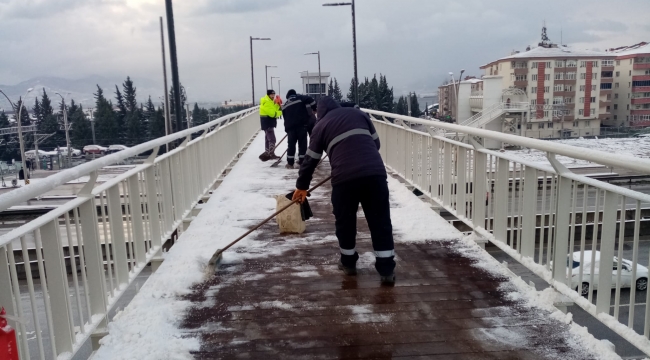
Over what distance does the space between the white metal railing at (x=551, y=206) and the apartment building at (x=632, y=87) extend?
50.7 meters

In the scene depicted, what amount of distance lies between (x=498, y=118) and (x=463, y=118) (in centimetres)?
650

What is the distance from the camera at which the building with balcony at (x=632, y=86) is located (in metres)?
50.1

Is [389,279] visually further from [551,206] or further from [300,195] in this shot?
[551,206]

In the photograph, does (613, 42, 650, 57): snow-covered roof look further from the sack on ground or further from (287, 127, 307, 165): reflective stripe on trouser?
the sack on ground

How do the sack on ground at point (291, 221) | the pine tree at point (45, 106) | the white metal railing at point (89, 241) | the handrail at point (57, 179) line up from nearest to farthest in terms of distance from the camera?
1. the handrail at point (57, 179)
2. the white metal railing at point (89, 241)
3. the sack on ground at point (291, 221)
4. the pine tree at point (45, 106)

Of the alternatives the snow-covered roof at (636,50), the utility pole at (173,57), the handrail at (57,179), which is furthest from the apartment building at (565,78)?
the handrail at (57,179)

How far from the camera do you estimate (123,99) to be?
286 ft

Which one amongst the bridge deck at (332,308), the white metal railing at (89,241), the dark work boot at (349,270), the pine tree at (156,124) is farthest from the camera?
the pine tree at (156,124)

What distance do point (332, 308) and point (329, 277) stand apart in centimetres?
67

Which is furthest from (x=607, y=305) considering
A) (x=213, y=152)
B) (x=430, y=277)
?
(x=213, y=152)

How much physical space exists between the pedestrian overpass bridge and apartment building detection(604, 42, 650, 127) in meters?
51.9

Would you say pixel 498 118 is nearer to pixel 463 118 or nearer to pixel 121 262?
pixel 463 118

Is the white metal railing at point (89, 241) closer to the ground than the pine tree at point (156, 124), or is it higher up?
higher up

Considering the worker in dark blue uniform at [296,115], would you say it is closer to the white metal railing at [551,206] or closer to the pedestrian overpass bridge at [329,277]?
the white metal railing at [551,206]
